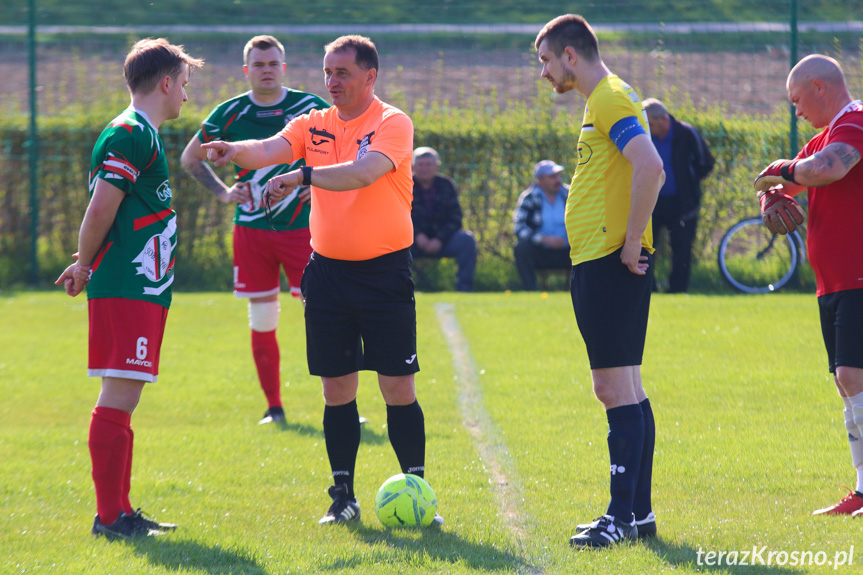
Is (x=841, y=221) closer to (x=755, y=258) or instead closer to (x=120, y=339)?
(x=120, y=339)

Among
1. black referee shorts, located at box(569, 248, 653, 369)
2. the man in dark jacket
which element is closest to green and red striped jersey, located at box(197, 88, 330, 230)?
black referee shorts, located at box(569, 248, 653, 369)

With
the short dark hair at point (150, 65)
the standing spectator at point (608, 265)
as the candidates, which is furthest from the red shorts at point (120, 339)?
the standing spectator at point (608, 265)

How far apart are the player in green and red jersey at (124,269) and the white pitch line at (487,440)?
5.38 feet

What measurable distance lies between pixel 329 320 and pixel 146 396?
11.2 ft

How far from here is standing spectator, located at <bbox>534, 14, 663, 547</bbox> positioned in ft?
13.7

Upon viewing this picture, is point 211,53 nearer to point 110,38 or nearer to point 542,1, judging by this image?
point 110,38

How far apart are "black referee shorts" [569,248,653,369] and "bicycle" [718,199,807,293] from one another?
8.52m

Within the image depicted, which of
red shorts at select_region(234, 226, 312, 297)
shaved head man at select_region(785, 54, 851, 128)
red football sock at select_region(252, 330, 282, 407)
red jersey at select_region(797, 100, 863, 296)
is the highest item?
shaved head man at select_region(785, 54, 851, 128)

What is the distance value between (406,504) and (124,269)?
1684mm

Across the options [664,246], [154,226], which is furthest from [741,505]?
[664,246]

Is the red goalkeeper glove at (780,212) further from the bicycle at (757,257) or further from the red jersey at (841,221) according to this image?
the bicycle at (757,257)

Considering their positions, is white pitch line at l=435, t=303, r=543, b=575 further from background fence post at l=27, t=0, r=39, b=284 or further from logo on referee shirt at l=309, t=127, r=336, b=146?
background fence post at l=27, t=0, r=39, b=284

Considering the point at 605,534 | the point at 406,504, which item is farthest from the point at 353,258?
the point at 605,534

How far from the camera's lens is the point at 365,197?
449cm
